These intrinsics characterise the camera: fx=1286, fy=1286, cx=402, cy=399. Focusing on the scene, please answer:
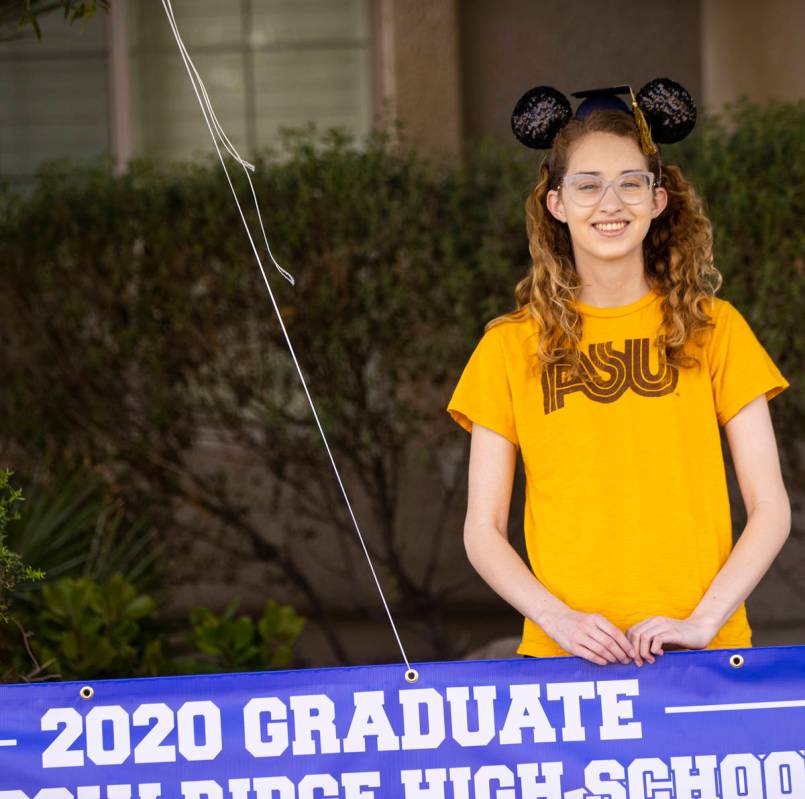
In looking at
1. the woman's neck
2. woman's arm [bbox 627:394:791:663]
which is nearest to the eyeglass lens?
the woman's neck

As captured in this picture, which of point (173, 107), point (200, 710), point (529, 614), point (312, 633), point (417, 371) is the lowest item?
point (312, 633)

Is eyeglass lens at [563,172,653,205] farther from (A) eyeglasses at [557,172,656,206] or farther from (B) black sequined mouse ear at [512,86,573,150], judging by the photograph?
(B) black sequined mouse ear at [512,86,573,150]

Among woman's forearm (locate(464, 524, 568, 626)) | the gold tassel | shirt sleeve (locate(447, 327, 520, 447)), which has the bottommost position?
woman's forearm (locate(464, 524, 568, 626))

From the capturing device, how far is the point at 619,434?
8.23 ft

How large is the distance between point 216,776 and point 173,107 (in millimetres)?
5905

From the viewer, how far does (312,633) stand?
20.7 ft

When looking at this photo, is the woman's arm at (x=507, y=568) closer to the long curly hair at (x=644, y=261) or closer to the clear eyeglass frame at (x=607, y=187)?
the long curly hair at (x=644, y=261)

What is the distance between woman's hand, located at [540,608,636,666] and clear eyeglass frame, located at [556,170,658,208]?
0.84 m

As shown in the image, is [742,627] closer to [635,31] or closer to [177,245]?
[177,245]

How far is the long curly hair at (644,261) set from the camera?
256 centimetres

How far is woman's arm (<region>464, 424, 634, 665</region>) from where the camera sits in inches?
92.4

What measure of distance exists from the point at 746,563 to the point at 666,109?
97 cm

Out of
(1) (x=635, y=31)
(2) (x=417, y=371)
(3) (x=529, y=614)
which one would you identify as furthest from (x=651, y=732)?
(1) (x=635, y=31)

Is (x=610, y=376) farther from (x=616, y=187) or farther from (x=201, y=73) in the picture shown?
(x=201, y=73)
